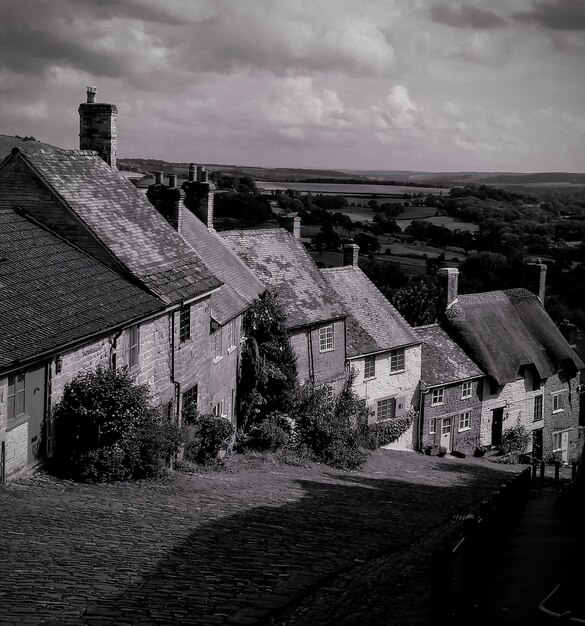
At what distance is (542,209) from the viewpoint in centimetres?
15475

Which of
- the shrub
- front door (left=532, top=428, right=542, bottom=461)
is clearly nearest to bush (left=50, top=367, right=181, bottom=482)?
the shrub

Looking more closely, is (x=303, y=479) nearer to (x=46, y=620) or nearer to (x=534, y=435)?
(x=46, y=620)

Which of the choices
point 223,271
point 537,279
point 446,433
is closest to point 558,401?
point 537,279

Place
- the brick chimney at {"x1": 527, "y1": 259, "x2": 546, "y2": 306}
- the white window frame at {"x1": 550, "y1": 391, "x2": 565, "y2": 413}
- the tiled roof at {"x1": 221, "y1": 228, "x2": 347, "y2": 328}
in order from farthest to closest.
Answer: the brick chimney at {"x1": 527, "y1": 259, "x2": 546, "y2": 306}
the white window frame at {"x1": 550, "y1": 391, "x2": 565, "y2": 413}
the tiled roof at {"x1": 221, "y1": 228, "x2": 347, "y2": 328}

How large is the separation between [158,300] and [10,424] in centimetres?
633

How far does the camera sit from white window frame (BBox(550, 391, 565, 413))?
48125 mm

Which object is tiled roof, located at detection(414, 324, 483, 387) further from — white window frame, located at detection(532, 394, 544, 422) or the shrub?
white window frame, located at detection(532, 394, 544, 422)

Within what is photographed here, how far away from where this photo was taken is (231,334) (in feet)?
97.5

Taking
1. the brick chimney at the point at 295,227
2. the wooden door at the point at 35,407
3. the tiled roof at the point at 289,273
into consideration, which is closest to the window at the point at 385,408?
the tiled roof at the point at 289,273

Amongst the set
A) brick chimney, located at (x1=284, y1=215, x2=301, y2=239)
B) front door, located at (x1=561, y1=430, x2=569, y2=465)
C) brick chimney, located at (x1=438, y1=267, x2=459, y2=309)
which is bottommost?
front door, located at (x1=561, y1=430, x2=569, y2=465)

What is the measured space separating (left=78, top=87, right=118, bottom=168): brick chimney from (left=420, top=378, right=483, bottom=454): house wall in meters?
20.6

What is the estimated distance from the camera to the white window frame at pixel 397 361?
132 feet

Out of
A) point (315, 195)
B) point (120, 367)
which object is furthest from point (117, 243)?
point (315, 195)

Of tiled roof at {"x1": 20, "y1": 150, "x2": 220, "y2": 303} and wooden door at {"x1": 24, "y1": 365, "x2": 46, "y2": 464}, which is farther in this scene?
tiled roof at {"x1": 20, "y1": 150, "x2": 220, "y2": 303}
